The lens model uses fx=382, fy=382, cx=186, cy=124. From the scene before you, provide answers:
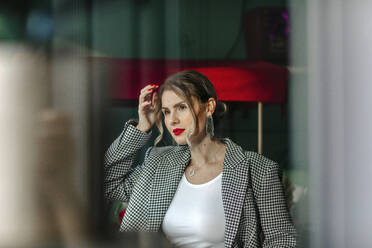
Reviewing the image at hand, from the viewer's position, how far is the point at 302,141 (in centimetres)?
125

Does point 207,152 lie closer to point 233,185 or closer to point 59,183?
point 233,185

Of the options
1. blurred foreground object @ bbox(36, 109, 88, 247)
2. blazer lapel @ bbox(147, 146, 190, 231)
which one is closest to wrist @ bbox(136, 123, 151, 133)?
blazer lapel @ bbox(147, 146, 190, 231)

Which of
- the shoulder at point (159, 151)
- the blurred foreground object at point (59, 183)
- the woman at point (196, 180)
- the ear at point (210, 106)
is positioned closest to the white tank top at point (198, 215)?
the woman at point (196, 180)

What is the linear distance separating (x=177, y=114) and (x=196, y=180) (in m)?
0.24

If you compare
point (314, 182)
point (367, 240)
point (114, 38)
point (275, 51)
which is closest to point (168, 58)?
point (114, 38)

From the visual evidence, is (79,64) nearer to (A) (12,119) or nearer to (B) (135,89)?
(A) (12,119)

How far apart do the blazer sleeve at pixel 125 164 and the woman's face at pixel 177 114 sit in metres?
0.09

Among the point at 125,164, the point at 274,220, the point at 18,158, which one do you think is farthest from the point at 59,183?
the point at 274,220

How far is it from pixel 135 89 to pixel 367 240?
2.76 feet

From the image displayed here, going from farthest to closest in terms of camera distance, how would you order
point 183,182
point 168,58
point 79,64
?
point 183,182 → point 168,58 → point 79,64

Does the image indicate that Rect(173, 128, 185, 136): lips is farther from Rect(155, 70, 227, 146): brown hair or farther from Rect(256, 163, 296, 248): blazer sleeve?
Rect(256, 163, 296, 248): blazer sleeve

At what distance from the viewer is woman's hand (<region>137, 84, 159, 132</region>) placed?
1.24 metres

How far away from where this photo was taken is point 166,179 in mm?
1331

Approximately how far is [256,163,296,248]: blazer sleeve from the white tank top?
14 cm
